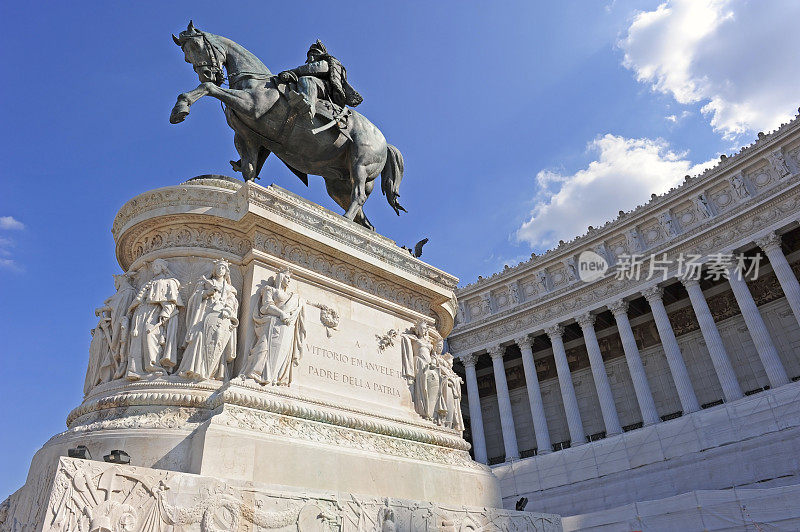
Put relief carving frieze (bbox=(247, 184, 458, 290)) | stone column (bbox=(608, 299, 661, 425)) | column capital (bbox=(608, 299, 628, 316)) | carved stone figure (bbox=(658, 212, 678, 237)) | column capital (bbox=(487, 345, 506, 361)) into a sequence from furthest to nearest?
column capital (bbox=(487, 345, 506, 361)) → column capital (bbox=(608, 299, 628, 316)) → carved stone figure (bbox=(658, 212, 678, 237)) → stone column (bbox=(608, 299, 661, 425)) → relief carving frieze (bbox=(247, 184, 458, 290))

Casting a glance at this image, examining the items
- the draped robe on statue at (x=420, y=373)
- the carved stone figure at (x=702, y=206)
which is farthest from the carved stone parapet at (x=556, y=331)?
the draped robe on statue at (x=420, y=373)

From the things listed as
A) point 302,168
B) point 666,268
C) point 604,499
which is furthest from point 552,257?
point 302,168

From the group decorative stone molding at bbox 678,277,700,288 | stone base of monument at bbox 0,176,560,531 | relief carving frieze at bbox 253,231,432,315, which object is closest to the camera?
stone base of monument at bbox 0,176,560,531

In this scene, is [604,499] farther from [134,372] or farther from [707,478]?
[134,372]

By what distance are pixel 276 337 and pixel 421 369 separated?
9.61ft

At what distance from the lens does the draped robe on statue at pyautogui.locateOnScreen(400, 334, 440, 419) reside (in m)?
9.28

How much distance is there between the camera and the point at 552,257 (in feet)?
153

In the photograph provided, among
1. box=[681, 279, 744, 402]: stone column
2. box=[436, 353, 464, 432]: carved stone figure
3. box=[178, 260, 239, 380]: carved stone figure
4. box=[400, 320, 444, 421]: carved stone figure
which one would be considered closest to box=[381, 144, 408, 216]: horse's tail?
box=[400, 320, 444, 421]: carved stone figure

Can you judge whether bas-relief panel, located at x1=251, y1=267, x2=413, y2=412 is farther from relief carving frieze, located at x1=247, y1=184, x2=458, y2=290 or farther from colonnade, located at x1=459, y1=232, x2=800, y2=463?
colonnade, located at x1=459, y1=232, x2=800, y2=463

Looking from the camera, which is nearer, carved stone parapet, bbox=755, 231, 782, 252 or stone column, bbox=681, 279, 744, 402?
stone column, bbox=681, 279, 744, 402

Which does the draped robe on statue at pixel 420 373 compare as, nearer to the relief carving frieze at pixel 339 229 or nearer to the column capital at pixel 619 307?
the relief carving frieze at pixel 339 229

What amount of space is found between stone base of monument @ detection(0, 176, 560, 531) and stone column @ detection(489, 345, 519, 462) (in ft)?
120

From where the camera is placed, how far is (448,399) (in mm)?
9773

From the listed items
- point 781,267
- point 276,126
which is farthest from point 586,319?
point 276,126
